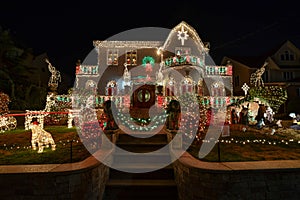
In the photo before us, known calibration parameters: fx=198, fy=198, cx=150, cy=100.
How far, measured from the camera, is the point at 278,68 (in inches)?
931

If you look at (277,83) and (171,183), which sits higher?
(277,83)

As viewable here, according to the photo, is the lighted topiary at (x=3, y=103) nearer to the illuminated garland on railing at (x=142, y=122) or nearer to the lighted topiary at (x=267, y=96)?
the illuminated garland on railing at (x=142, y=122)

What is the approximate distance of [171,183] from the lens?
6328 millimetres

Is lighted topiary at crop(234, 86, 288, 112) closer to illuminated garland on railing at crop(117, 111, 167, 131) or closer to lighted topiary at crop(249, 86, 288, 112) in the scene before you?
lighted topiary at crop(249, 86, 288, 112)

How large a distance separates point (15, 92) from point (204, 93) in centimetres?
1828

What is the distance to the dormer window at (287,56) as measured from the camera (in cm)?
2476

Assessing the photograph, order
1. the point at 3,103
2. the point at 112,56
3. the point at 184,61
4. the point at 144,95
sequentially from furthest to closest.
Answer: the point at 112,56
the point at 144,95
the point at 184,61
the point at 3,103

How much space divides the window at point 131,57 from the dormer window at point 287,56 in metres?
18.5

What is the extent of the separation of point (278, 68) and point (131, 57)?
17.6 metres

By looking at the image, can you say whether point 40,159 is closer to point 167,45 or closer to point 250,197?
point 250,197

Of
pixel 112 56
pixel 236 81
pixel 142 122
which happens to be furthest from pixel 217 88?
pixel 142 122

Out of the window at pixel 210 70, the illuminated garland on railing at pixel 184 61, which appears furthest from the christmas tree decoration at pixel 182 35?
the window at pixel 210 70

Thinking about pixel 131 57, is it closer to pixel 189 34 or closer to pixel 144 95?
pixel 144 95

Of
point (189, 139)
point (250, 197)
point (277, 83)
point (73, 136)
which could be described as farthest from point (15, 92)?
point (277, 83)
